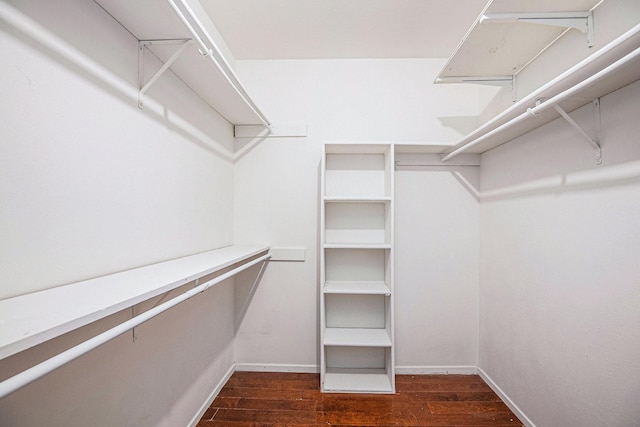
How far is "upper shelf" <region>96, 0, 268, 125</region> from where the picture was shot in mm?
1005

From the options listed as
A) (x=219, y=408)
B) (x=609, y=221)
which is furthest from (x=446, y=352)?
(x=219, y=408)

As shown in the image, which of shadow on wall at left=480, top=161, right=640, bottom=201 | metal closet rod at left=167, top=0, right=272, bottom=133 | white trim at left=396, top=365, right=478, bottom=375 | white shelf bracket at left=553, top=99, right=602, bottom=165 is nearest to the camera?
metal closet rod at left=167, top=0, right=272, bottom=133

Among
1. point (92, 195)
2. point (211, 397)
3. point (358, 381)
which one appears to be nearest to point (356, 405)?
point (358, 381)

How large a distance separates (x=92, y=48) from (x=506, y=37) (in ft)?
6.11

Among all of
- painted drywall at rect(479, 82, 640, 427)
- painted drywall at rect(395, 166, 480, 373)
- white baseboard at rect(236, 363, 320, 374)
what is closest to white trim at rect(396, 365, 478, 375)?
painted drywall at rect(395, 166, 480, 373)

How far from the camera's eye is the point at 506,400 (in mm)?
1873

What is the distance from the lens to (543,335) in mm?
1560

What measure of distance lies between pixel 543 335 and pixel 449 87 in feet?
6.15

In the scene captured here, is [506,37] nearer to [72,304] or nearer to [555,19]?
[555,19]

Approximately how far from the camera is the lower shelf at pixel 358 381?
2.00 metres

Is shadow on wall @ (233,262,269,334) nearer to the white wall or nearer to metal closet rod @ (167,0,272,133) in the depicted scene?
the white wall

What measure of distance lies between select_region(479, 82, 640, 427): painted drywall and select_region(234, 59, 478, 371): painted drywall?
1.19 feet

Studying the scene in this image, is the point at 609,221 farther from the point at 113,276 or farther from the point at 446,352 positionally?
the point at 113,276

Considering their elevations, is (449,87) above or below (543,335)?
above
